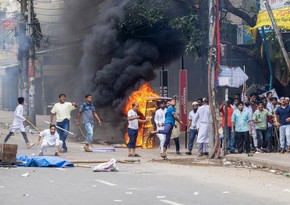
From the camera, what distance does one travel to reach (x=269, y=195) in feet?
38.9

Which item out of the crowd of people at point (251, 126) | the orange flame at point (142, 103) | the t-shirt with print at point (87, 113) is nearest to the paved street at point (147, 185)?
the crowd of people at point (251, 126)

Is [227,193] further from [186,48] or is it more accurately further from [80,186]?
[186,48]

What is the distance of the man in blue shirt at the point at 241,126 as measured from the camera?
66.1 ft

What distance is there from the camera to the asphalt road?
11.0 m

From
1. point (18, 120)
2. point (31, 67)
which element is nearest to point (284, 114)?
point (18, 120)

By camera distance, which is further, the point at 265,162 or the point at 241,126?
the point at 241,126

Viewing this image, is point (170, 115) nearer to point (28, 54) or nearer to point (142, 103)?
point (142, 103)

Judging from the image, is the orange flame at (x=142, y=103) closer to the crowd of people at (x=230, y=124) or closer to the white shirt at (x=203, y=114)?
the crowd of people at (x=230, y=124)

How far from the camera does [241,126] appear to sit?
66.2 ft

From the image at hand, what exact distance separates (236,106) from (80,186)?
9052mm

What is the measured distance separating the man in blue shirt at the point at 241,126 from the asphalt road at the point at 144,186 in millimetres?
4022

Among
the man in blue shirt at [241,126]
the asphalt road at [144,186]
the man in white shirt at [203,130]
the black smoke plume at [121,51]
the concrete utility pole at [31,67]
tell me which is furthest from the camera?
the concrete utility pole at [31,67]

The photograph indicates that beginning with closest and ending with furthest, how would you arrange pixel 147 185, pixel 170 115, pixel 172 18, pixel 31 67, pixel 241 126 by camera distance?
pixel 147 185 < pixel 170 115 < pixel 241 126 < pixel 172 18 < pixel 31 67

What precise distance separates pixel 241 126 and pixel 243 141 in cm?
46
